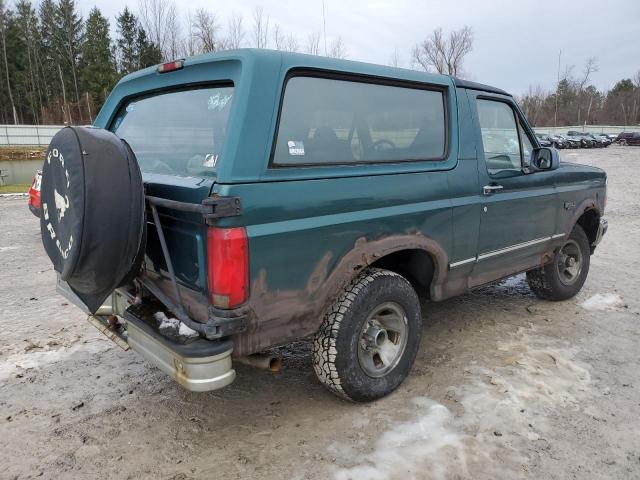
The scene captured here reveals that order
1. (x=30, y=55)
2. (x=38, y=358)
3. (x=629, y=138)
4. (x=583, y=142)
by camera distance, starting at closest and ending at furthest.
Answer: (x=38, y=358) < (x=583, y=142) < (x=629, y=138) < (x=30, y=55)

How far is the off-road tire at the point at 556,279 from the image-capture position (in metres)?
4.82

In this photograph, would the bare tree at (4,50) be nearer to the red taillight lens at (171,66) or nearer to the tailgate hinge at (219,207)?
the red taillight lens at (171,66)

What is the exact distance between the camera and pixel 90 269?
2332 mm

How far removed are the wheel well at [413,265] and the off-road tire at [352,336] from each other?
320 mm

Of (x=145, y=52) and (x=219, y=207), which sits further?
(x=145, y=52)

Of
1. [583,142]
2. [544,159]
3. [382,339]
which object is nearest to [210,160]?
[382,339]

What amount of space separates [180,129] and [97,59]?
55.1 meters

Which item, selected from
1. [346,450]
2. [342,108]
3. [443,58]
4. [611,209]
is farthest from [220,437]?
[443,58]

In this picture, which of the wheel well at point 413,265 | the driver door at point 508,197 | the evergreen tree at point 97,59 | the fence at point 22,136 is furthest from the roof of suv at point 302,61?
the evergreen tree at point 97,59

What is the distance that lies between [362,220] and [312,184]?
1.33 feet

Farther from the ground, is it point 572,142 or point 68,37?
point 68,37

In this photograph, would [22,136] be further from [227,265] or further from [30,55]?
[227,265]

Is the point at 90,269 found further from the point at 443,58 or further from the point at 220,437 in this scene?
the point at 443,58

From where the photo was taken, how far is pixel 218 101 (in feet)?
8.77
